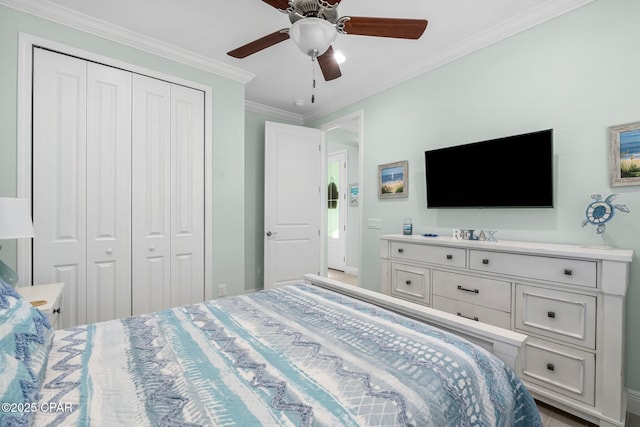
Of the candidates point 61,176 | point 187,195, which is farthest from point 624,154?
point 61,176

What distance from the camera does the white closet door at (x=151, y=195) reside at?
2568 millimetres

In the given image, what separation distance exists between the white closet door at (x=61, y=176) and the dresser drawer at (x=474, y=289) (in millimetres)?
2863

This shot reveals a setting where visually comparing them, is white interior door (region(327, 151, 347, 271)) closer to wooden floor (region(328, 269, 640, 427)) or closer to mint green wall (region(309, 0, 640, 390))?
mint green wall (region(309, 0, 640, 390))

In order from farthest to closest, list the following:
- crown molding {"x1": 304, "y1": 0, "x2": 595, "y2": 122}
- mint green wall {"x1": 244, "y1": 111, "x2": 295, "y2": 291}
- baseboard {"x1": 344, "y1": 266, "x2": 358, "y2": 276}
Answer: baseboard {"x1": 344, "y1": 266, "x2": 358, "y2": 276} < mint green wall {"x1": 244, "y1": 111, "x2": 295, "y2": 291} < crown molding {"x1": 304, "y1": 0, "x2": 595, "y2": 122}

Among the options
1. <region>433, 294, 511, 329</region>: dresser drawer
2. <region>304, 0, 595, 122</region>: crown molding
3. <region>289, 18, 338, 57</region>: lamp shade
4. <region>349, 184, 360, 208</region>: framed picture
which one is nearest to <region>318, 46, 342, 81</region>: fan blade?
<region>289, 18, 338, 57</region>: lamp shade

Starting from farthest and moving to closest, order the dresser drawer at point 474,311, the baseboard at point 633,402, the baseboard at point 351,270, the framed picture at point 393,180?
the baseboard at point 351,270
the framed picture at point 393,180
the dresser drawer at point 474,311
the baseboard at point 633,402

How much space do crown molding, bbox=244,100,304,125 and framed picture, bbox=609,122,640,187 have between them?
145 inches

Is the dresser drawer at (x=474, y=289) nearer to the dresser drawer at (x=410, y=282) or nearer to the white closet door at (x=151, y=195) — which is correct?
the dresser drawer at (x=410, y=282)

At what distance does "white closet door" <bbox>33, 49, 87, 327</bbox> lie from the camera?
7.07ft

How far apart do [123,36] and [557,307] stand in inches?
149

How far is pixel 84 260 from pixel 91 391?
194 cm

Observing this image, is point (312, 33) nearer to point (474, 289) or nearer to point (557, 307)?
point (474, 289)

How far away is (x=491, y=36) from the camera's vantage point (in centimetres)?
242

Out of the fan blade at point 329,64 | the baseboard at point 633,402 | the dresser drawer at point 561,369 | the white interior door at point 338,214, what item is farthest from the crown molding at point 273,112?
the baseboard at point 633,402
